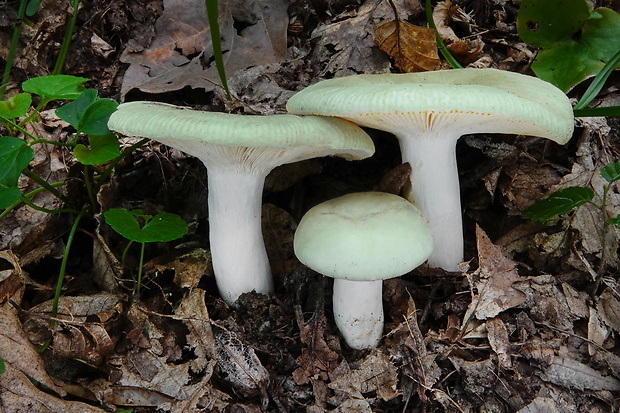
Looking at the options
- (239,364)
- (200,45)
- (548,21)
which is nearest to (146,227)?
(239,364)

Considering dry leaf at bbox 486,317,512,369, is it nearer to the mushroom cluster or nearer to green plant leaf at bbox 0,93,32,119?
the mushroom cluster

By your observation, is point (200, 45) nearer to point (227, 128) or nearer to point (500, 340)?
point (227, 128)

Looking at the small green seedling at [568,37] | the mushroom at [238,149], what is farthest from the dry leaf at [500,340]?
the small green seedling at [568,37]

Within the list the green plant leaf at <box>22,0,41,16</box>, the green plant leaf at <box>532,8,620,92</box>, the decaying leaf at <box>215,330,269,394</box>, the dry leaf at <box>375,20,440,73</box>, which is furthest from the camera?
the green plant leaf at <box>22,0,41,16</box>

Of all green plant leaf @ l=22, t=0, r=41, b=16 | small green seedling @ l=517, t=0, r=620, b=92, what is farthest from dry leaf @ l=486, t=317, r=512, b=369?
green plant leaf @ l=22, t=0, r=41, b=16

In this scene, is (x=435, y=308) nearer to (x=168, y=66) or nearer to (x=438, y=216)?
(x=438, y=216)

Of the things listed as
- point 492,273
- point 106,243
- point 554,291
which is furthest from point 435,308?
point 106,243
